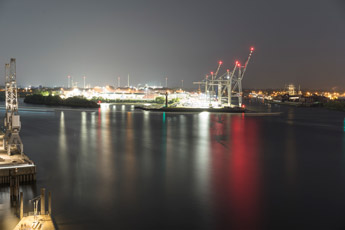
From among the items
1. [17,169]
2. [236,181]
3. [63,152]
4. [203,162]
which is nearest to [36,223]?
[17,169]

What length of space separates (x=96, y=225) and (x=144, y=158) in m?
2.98

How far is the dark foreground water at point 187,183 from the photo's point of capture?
3.28 meters

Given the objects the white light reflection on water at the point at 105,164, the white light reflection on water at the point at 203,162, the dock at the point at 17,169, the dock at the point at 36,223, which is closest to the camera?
the dock at the point at 36,223

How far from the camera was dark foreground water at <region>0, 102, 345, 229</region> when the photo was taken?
3.28 metres

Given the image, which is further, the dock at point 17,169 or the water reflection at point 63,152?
the water reflection at point 63,152

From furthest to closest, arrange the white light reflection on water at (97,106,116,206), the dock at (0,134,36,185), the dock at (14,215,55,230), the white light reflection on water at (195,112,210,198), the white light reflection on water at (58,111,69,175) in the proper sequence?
1. the white light reflection on water at (58,111,69,175)
2. the white light reflection on water at (195,112,210,198)
3. the white light reflection on water at (97,106,116,206)
4. the dock at (0,134,36,185)
5. the dock at (14,215,55,230)

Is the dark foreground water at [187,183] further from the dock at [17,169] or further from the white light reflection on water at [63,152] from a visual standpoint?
the dock at [17,169]

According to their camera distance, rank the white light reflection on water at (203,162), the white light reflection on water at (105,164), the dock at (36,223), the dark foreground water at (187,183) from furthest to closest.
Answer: the white light reflection on water at (203,162) → the white light reflection on water at (105,164) → the dark foreground water at (187,183) → the dock at (36,223)

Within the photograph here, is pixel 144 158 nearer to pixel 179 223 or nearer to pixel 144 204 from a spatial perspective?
pixel 144 204

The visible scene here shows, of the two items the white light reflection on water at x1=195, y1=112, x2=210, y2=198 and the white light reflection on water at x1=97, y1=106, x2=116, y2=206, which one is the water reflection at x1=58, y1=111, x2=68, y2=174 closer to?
the white light reflection on water at x1=97, y1=106, x2=116, y2=206

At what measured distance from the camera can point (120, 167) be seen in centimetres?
524

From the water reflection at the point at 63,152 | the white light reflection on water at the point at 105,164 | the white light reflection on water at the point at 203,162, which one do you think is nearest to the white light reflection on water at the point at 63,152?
the water reflection at the point at 63,152

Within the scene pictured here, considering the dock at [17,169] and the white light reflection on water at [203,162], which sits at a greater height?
the dock at [17,169]

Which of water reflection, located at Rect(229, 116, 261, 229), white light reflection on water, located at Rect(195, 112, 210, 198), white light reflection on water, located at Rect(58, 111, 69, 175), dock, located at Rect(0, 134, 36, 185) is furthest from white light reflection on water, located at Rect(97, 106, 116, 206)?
water reflection, located at Rect(229, 116, 261, 229)
